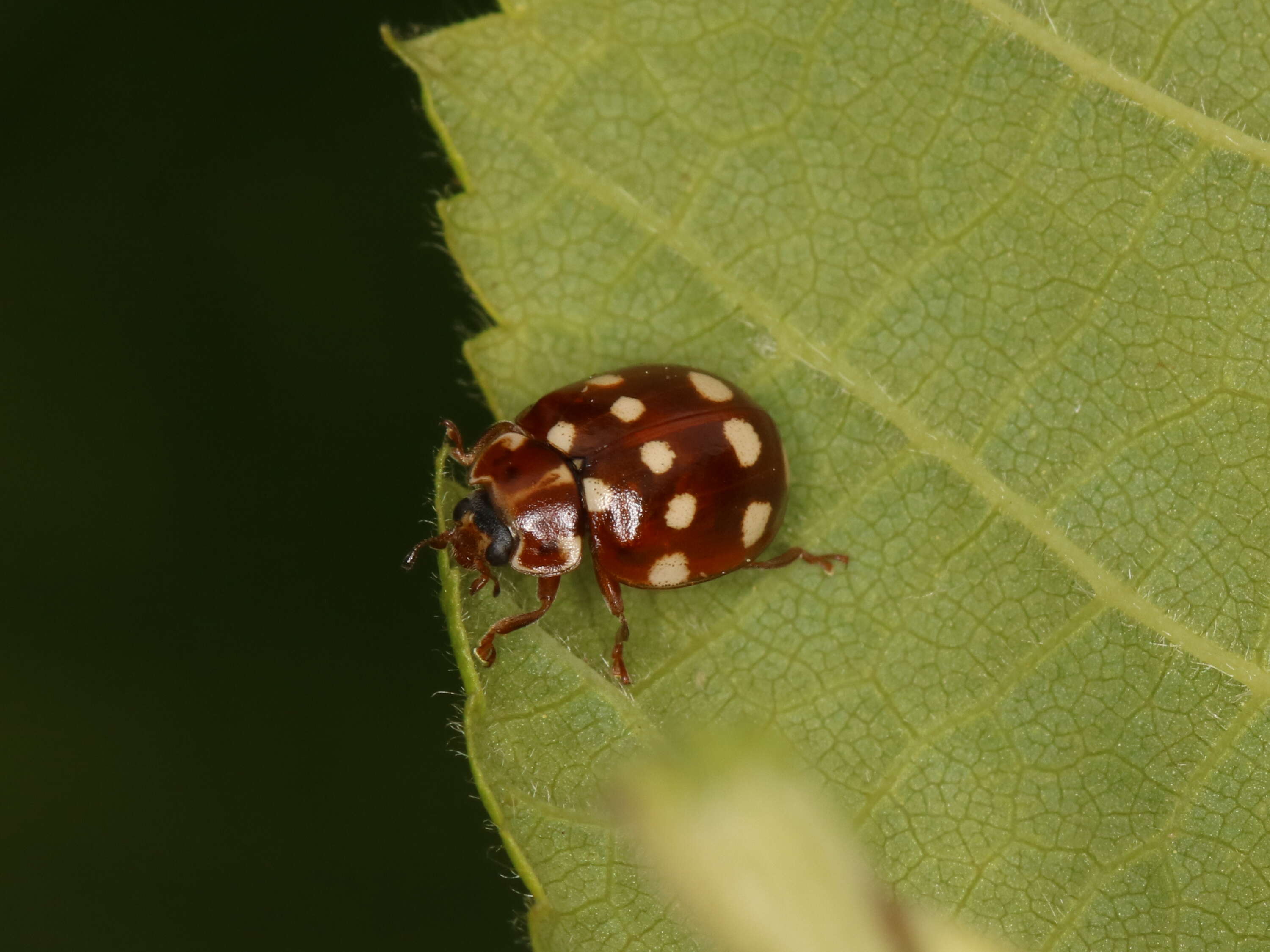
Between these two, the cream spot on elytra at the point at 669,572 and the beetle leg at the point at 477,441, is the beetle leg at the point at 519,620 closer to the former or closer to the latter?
the cream spot on elytra at the point at 669,572

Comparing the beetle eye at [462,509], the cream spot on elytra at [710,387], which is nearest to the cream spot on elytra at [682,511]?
the cream spot on elytra at [710,387]

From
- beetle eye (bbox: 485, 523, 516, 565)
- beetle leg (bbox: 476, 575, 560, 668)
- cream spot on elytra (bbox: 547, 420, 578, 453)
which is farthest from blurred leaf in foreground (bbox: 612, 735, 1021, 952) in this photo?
cream spot on elytra (bbox: 547, 420, 578, 453)

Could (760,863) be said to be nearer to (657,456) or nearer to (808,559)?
(808,559)

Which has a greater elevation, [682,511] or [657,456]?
[657,456]

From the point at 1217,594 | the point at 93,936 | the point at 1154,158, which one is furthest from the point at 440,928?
the point at 1154,158

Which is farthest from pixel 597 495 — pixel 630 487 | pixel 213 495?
pixel 213 495

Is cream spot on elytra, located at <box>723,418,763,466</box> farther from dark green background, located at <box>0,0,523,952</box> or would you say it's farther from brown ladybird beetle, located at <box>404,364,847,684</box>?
dark green background, located at <box>0,0,523,952</box>

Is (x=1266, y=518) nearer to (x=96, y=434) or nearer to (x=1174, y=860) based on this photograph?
(x=1174, y=860)
